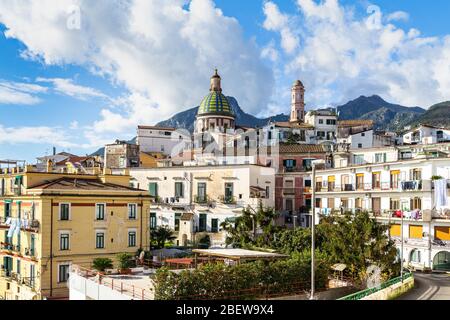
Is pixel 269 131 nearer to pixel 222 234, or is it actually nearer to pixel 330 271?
pixel 222 234

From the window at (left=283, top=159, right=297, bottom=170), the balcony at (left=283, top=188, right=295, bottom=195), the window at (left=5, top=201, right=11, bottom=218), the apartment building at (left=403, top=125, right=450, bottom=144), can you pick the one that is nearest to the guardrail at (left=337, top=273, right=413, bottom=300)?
the window at (left=5, top=201, right=11, bottom=218)

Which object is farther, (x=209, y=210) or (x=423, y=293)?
(x=209, y=210)

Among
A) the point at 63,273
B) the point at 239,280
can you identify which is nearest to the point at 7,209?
the point at 63,273

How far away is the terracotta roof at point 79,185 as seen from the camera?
3709cm

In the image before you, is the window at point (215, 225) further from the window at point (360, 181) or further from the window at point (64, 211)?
the window at point (64, 211)

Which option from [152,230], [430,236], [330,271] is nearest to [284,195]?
[152,230]

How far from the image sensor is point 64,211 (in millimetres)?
36656

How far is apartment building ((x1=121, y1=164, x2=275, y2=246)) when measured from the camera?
171 ft

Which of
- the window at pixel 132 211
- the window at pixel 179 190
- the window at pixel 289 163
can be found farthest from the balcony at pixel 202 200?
the window at pixel 132 211

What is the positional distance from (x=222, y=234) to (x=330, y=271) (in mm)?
21604

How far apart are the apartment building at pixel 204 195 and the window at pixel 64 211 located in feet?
53.4

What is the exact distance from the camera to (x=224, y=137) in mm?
74812

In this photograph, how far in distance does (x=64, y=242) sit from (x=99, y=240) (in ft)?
8.64

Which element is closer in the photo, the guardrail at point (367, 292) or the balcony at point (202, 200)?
the guardrail at point (367, 292)
